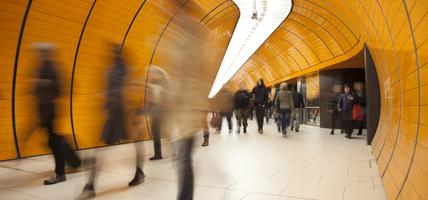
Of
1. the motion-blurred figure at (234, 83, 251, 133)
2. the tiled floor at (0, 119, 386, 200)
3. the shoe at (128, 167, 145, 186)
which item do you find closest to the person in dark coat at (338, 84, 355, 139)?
the motion-blurred figure at (234, 83, 251, 133)

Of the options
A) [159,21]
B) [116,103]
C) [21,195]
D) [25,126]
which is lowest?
[21,195]

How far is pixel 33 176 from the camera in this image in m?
4.96

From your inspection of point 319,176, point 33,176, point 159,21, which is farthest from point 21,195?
point 159,21

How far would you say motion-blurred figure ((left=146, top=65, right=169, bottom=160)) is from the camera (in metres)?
2.76

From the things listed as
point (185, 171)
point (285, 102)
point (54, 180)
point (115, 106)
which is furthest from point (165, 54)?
point (285, 102)

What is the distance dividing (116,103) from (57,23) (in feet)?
13.5

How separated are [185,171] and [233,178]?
2.13m

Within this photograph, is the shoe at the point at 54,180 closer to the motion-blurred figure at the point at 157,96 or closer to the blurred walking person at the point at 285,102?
the motion-blurred figure at the point at 157,96

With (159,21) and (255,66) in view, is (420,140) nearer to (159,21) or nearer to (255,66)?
(159,21)

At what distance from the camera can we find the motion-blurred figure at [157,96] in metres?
2.76

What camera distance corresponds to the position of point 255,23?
1505 centimetres

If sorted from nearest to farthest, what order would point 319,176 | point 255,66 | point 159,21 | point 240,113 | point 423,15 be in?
point 423,15 < point 319,176 < point 159,21 < point 240,113 < point 255,66

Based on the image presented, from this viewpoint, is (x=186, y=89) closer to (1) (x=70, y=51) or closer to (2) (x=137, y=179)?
(2) (x=137, y=179)

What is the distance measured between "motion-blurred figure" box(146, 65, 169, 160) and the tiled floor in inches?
15.6
